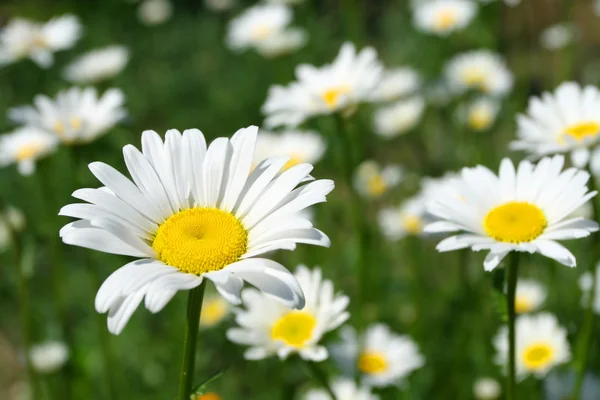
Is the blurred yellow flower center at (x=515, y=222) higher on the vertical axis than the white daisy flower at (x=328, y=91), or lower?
lower

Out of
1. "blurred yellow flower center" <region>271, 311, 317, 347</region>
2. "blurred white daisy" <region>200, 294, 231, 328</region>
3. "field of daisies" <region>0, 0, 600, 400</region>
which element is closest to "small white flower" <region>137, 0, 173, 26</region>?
"field of daisies" <region>0, 0, 600, 400</region>

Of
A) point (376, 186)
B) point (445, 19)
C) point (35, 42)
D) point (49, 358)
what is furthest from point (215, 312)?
point (445, 19)

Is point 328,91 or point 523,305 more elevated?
point 328,91

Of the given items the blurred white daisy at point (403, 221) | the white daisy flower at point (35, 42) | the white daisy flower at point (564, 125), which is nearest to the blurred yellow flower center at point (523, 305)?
the blurred white daisy at point (403, 221)

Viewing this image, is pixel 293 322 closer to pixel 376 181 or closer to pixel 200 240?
pixel 200 240

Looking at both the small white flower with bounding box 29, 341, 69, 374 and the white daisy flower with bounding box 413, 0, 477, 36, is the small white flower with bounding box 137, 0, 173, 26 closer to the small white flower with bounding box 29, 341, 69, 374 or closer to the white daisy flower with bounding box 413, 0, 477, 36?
the white daisy flower with bounding box 413, 0, 477, 36

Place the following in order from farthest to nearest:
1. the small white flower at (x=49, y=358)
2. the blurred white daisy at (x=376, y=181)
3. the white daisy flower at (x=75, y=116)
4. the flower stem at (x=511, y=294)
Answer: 1. the blurred white daisy at (x=376, y=181)
2. the small white flower at (x=49, y=358)
3. the white daisy flower at (x=75, y=116)
4. the flower stem at (x=511, y=294)

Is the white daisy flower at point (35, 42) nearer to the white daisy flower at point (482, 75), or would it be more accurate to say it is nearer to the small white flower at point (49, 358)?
the small white flower at point (49, 358)
